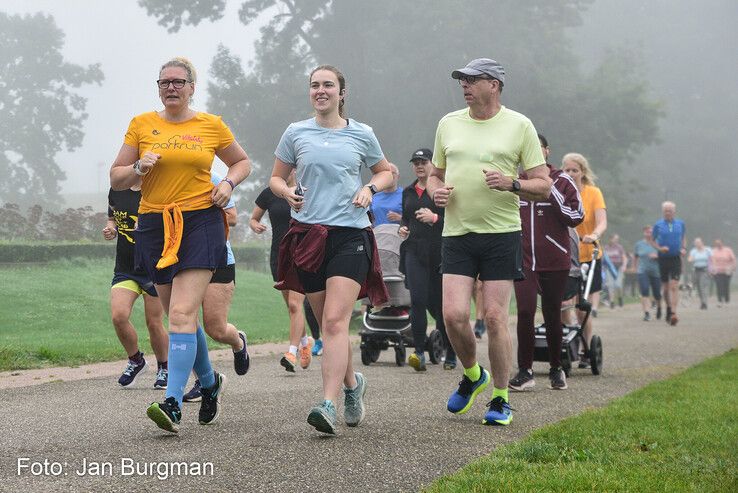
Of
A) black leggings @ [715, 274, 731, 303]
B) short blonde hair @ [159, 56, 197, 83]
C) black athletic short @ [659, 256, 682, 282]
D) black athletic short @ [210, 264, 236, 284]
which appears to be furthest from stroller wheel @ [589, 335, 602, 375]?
black leggings @ [715, 274, 731, 303]

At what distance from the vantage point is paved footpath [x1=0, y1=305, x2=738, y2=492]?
5059 mm

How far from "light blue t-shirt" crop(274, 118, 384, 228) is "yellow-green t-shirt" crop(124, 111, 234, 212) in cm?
44

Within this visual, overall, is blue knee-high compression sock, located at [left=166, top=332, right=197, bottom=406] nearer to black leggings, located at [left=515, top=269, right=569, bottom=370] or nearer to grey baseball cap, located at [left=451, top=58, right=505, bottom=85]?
grey baseball cap, located at [left=451, top=58, right=505, bottom=85]

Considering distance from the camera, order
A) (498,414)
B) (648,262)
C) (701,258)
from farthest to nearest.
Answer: (701,258) < (648,262) < (498,414)

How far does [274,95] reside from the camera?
43875 millimetres

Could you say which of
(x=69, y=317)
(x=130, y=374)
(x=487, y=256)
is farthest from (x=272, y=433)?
(x=69, y=317)

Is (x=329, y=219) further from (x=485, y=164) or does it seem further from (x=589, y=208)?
(x=589, y=208)

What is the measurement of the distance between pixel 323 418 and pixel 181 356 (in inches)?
33.4

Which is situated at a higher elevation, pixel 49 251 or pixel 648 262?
pixel 49 251

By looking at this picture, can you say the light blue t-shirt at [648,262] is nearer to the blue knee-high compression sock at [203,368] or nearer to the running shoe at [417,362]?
the running shoe at [417,362]

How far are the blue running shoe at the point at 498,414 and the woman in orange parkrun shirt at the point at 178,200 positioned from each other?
5.70 ft

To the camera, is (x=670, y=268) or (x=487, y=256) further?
(x=670, y=268)

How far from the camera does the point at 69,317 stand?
1716 centimetres

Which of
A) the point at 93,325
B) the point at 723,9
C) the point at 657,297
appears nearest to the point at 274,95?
the point at 657,297
